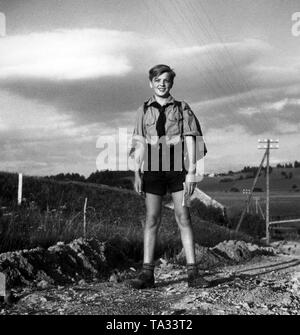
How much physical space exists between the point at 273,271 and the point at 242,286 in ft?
7.01

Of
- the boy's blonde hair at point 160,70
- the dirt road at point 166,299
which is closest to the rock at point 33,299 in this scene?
the dirt road at point 166,299

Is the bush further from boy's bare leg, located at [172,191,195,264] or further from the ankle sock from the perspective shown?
boy's bare leg, located at [172,191,195,264]

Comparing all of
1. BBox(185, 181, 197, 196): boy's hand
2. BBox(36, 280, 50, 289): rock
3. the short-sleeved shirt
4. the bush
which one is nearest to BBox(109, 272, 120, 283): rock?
BBox(36, 280, 50, 289): rock

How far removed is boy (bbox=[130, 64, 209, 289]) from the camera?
16.6 ft

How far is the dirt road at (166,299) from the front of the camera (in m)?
4.34

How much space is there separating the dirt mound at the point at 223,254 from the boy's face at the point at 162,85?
3.33 metres

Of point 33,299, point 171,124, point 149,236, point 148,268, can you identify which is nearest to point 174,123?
point 171,124

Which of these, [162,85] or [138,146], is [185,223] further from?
[162,85]

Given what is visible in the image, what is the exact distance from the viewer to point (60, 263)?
634cm

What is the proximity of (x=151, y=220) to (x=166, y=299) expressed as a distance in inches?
30.7

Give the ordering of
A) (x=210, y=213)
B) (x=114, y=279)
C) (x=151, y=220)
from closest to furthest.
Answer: (x=151, y=220), (x=114, y=279), (x=210, y=213)

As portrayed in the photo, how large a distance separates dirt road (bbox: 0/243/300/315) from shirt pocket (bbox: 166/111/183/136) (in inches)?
54.8

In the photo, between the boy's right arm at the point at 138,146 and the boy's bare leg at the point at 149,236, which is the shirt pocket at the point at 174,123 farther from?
the boy's bare leg at the point at 149,236

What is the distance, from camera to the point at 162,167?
16.8ft
